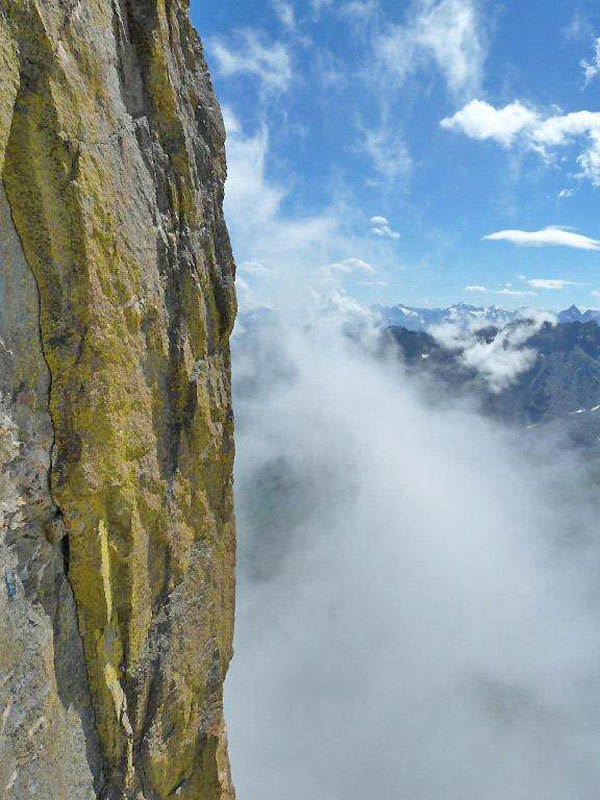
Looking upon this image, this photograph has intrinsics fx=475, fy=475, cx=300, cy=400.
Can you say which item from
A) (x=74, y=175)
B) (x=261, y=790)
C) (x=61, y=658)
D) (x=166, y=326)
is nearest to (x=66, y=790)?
(x=61, y=658)

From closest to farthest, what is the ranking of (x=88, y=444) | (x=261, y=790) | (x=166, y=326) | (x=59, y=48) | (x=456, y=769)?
(x=59, y=48) < (x=88, y=444) < (x=166, y=326) < (x=261, y=790) < (x=456, y=769)

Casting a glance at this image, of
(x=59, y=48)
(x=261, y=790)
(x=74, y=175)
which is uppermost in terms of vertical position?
(x=59, y=48)

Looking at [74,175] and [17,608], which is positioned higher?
[74,175]

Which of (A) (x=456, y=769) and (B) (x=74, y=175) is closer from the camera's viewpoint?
(B) (x=74, y=175)

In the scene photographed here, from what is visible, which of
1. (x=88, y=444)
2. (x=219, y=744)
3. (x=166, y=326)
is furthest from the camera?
(x=219, y=744)

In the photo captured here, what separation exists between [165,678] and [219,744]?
5308 millimetres

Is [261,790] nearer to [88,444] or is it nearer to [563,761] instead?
[563,761]

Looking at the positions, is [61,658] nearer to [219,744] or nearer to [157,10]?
[219,744]

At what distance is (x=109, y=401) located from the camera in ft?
35.3

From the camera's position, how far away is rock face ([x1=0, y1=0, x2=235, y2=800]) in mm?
8922

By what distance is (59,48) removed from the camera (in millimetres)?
8977

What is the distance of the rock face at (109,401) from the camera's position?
8922 mm

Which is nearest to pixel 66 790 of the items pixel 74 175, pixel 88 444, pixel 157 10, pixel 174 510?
pixel 174 510

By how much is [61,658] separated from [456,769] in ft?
812
